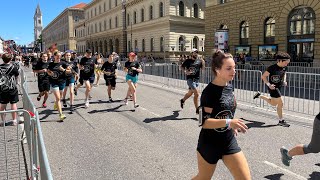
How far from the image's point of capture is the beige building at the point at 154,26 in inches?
1966

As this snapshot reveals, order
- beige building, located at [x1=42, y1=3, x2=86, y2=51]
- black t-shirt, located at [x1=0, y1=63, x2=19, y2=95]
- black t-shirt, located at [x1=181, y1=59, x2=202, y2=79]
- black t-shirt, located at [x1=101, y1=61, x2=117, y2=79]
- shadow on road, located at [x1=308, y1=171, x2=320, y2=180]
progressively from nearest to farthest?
shadow on road, located at [x1=308, y1=171, x2=320, y2=180], black t-shirt, located at [x1=0, y1=63, x2=19, y2=95], black t-shirt, located at [x1=181, y1=59, x2=202, y2=79], black t-shirt, located at [x1=101, y1=61, x2=117, y2=79], beige building, located at [x1=42, y1=3, x2=86, y2=51]

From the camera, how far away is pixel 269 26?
29.0 meters

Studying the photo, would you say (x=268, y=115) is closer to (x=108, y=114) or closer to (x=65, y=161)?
(x=108, y=114)

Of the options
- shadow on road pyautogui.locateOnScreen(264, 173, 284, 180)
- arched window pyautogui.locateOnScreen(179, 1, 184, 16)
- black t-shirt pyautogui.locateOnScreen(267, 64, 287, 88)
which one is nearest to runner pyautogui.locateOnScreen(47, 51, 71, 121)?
black t-shirt pyautogui.locateOnScreen(267, 64, 287, 88)

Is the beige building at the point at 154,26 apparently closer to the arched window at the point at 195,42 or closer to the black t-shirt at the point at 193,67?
the arched window at the point at 195,42

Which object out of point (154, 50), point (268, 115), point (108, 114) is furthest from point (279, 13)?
point (154, 50)

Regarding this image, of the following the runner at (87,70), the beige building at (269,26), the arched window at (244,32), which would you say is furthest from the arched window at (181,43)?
the runner at (87,70)

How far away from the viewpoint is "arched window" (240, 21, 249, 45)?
31375mm

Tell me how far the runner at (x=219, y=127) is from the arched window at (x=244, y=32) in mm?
29159

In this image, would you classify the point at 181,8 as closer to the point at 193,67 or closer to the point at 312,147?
the point at 193,67

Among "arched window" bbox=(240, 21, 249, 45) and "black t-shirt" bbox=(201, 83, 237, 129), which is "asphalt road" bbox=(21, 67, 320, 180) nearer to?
"black t-shirt" bbox=(201, 83, 237, 129)

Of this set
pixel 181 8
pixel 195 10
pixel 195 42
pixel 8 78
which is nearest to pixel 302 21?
pixel 8 78

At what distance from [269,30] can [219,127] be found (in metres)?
27.8

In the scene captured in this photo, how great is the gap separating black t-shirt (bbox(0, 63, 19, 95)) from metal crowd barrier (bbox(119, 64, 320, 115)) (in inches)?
212
